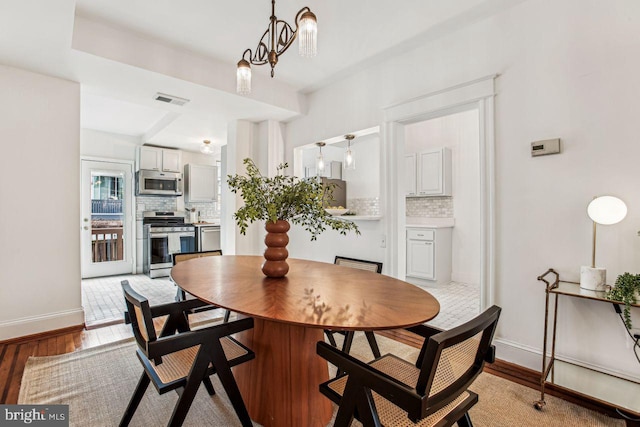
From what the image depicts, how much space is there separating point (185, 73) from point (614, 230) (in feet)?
11.6

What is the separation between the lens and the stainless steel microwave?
5582mm

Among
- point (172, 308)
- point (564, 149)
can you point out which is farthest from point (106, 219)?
point (564, 149)

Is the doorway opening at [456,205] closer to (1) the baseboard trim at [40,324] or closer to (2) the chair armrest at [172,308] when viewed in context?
(2) the chair armrest at [172,308]

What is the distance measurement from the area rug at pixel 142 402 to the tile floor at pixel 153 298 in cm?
96

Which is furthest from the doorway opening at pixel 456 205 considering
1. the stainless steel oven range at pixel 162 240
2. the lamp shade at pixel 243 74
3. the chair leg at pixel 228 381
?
the stainless steel oven range at pixel 162 240

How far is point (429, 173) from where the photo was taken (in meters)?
5.16

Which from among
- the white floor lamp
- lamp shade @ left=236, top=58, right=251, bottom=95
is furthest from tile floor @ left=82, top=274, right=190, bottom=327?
the white floor lamp

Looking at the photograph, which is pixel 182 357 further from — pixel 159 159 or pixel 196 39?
pixel 159 159

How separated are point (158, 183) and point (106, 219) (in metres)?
1.07

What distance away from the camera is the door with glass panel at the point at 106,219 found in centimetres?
532

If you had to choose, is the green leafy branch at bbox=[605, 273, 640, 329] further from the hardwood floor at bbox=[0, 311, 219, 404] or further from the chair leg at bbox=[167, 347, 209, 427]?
the hardwood floor at bbox=[0, 311, 219, 404]

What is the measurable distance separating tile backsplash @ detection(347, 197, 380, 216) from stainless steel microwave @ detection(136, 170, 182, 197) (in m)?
3.37

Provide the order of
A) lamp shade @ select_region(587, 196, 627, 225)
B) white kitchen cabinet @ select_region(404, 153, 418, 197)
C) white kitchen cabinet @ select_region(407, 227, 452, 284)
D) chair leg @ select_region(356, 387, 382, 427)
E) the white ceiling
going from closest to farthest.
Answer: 1. chair leg @ select_region(356, 387, 382, 427)
2. lamp shade @ select_region(587, 196, 627, 225)
3. the white ceiling
4. white kitchen cabinet @ select_region(407, 227, 452, 284)
5. white kitchen cabinet @ select_region(404, 153, 418, 197)

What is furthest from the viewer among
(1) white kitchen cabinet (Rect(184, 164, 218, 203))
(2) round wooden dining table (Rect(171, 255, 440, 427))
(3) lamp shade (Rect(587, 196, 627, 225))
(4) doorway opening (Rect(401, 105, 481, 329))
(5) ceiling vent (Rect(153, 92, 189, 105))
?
(1) white kitchen cabinet (Rect(184, 164, 218, 203))
